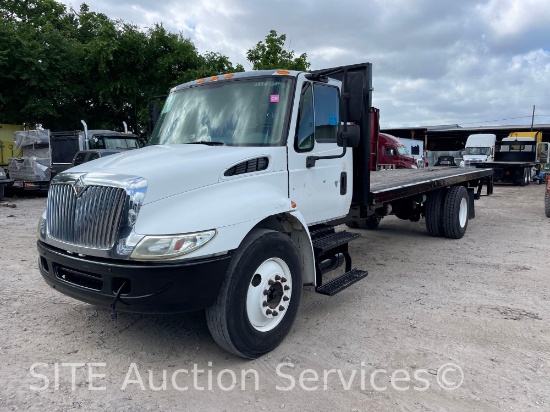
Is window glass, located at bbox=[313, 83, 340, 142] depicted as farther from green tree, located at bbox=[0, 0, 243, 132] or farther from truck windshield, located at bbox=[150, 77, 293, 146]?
green tree, located at bbox=[0, 0, 243, 132]

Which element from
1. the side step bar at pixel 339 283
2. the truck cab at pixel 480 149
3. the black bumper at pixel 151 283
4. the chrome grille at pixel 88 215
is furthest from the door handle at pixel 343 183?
the truck cab at pixel 480 149

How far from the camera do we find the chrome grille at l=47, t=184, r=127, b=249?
3230 mm

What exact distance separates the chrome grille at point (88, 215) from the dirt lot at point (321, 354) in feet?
3.59

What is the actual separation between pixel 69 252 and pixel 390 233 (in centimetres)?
714

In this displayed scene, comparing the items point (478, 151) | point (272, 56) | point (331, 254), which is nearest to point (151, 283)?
point (331, 254)

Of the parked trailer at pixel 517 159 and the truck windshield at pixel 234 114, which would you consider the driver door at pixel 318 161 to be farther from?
the parked trailer at pixel 517 159

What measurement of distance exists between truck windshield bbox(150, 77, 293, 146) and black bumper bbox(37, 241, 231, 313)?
137cm

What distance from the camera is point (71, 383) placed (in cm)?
331

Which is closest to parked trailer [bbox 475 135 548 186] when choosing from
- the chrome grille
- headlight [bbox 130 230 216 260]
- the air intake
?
the air intake

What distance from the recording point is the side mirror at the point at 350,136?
14.3 feet

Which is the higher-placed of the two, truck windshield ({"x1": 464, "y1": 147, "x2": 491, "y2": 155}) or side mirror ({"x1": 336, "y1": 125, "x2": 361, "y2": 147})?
side mirror ({"x1": 336, "y1": 125, "x2": 361, "y2": 147})

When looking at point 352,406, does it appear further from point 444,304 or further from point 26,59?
point 26,59

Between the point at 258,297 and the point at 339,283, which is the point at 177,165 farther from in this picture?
the point at 339,283

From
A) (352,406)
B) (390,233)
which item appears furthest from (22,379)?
(390,233)
